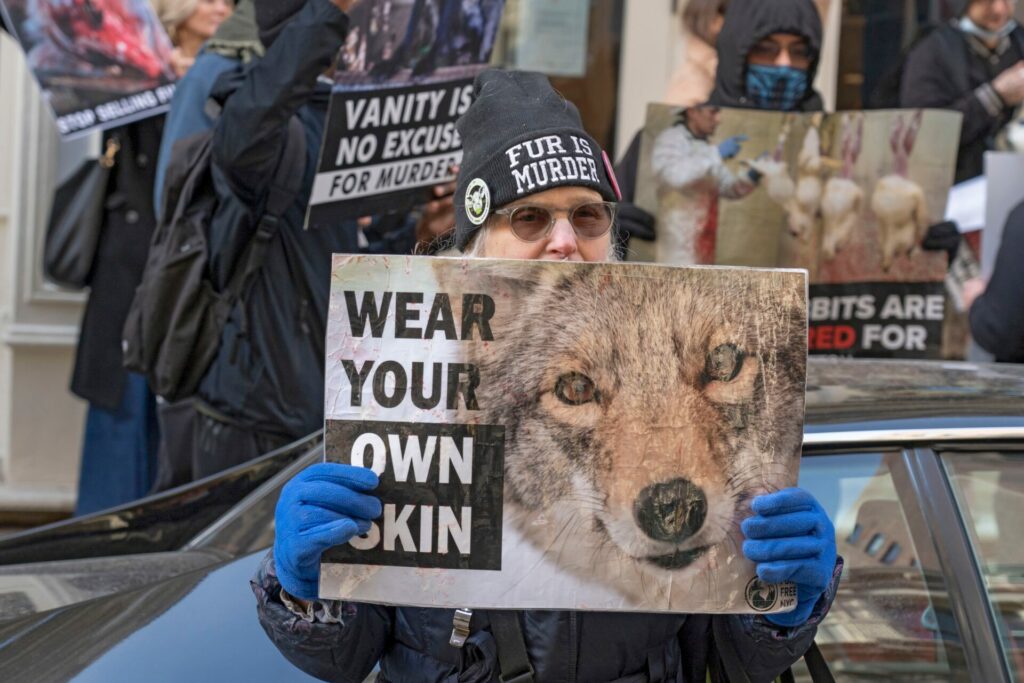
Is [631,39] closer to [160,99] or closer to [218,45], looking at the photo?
[160,99]

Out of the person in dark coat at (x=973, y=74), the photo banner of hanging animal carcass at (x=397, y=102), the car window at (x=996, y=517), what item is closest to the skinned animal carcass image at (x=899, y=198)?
the person in dark coat at (x=973, y=74)

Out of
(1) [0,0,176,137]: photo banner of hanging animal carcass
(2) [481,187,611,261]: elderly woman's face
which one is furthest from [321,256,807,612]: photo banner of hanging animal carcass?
(1) [0,0,176,137]: photo banner of hanging animal carcass

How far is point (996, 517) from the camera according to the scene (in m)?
2.42

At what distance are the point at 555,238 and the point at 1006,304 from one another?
8.02 ft

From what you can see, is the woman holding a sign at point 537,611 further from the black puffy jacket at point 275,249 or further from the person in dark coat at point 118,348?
the person in dark coat at point 118,348

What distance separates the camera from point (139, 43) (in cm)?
516

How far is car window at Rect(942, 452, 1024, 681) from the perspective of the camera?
2.36 meters

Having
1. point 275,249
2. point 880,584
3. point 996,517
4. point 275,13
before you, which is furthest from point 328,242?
point 996,517

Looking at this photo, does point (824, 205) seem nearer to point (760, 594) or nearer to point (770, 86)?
point (770, 86)

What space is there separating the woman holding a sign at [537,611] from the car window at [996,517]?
65cm

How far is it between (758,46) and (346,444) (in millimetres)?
2989

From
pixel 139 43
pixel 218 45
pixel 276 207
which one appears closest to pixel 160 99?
pixel 139 43

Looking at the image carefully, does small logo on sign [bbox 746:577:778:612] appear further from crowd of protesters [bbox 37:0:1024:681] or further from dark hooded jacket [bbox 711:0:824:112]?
dark hooded jacket [bbox 711:0:824:112]

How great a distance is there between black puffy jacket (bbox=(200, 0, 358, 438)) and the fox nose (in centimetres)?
211
